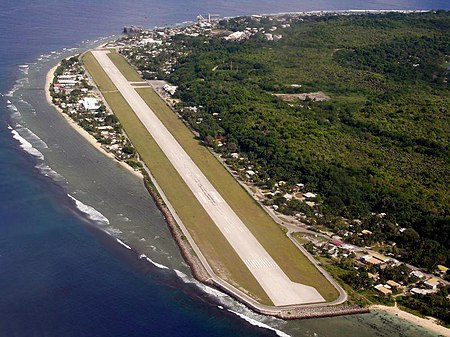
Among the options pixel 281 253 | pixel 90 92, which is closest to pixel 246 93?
pixel 90 92

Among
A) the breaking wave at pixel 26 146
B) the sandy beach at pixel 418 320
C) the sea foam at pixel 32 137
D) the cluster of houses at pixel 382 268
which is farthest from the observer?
the sea foam at pixel 32 137

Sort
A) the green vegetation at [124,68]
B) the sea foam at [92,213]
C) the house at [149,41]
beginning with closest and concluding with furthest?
1. the sea foam at [92,213]
2. the green vegetation at [124,68]
3. the house at [149,41]

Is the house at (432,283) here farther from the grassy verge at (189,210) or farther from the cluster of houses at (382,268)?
the grassy verge at (189,210)

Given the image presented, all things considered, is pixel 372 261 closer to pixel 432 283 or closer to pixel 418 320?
pixel 432 283

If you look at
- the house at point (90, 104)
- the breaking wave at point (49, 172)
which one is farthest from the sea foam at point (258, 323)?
the house at point (90, 104)

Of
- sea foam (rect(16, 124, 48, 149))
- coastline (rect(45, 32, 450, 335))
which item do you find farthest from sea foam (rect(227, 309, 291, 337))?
sea foam (rect(16, 124, 48, 149))
